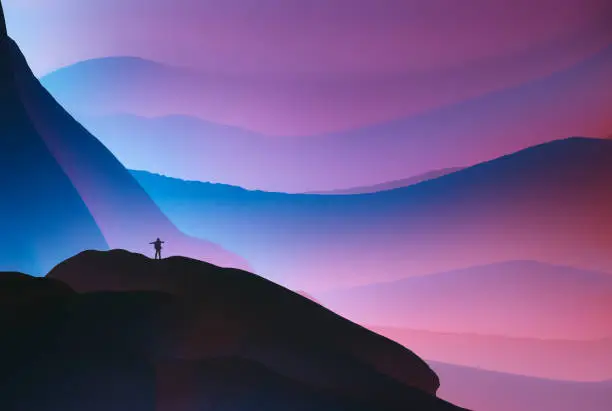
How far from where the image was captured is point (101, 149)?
652 cm

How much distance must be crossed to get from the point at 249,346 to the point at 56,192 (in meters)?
3.32

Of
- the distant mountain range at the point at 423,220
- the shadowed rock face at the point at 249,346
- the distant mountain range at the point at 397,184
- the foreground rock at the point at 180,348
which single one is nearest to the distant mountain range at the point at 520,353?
the distant mountain range at the point at 423,220

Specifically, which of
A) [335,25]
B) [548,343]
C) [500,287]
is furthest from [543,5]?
[548,343]

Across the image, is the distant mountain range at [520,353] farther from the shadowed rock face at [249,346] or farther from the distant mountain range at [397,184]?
the distant mountain range at [397,184]

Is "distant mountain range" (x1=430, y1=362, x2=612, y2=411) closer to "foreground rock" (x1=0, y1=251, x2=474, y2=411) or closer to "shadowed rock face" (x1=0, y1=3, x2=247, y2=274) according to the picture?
"foreground rock" (x1=0, y1=251, x2=474, y2=411)

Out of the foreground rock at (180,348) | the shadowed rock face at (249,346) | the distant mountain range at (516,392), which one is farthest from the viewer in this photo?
the distant mountain range at (516,392)

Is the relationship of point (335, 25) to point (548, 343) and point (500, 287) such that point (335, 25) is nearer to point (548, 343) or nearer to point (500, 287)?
point (500, 287)

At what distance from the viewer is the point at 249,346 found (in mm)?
3895

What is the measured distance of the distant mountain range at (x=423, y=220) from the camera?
5.79 m

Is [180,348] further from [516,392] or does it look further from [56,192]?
[516,392]

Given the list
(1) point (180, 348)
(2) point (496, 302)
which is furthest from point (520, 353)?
(1) point (180, 348)

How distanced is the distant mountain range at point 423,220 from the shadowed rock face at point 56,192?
287 mm

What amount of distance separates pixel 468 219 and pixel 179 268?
343cm

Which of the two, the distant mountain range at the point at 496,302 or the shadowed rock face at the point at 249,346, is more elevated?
the distant mountain range at the point at 496,302
